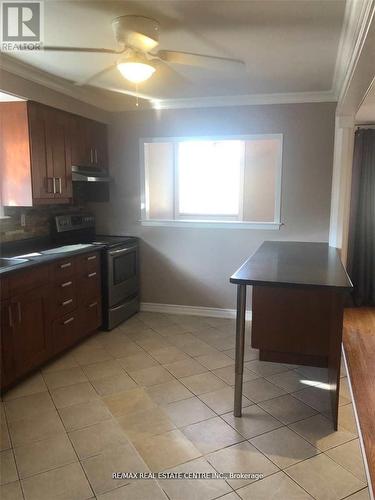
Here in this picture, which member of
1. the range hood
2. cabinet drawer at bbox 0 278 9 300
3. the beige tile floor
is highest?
the range hood

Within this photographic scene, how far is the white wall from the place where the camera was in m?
3.83

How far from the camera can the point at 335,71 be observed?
298cm

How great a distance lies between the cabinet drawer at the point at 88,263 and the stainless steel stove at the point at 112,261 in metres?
0.11

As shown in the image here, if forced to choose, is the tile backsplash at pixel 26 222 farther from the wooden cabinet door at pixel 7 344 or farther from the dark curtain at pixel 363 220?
the dark curtain at pixel 363 220

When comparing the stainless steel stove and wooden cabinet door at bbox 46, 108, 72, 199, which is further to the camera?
the stainless steel stove

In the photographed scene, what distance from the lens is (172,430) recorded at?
7.45ft

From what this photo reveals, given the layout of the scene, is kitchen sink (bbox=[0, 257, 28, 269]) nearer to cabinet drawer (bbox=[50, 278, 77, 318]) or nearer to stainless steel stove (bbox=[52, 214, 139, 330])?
cabinet drawer (bbox=[50, 278, 77, 318])

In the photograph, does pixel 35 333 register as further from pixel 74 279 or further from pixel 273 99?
pixel 273 99

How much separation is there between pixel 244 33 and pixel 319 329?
2.04 meters

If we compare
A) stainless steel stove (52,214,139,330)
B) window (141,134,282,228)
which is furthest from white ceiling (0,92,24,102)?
window (141,134,282,228)

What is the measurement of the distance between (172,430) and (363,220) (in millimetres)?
3594

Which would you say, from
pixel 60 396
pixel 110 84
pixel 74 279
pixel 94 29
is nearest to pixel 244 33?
pixel 94 29

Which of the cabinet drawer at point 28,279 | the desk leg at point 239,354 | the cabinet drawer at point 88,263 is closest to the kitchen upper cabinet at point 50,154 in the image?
the cabinet drawer at point 88,263

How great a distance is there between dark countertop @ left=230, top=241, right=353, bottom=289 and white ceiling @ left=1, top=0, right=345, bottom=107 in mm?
1426
